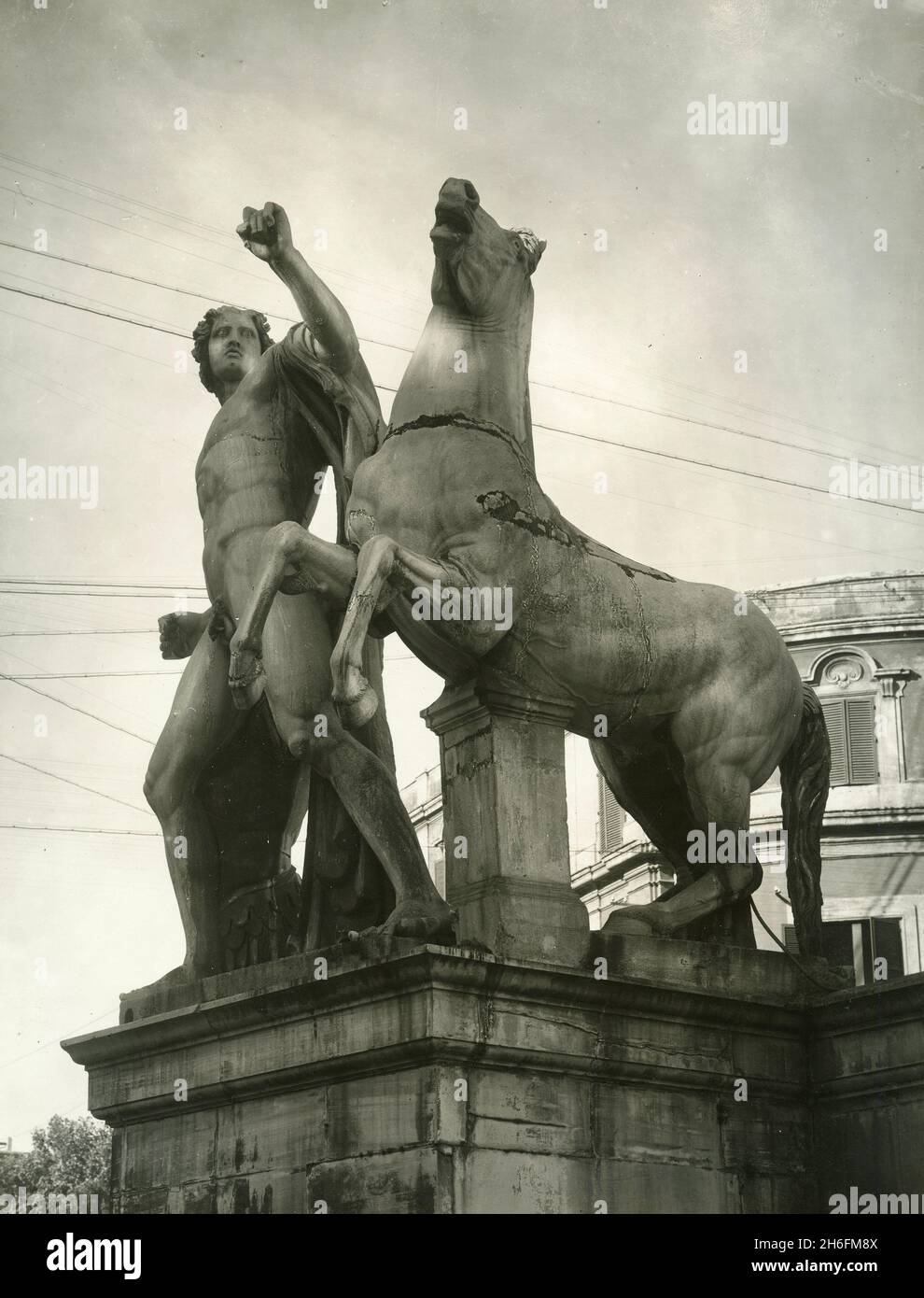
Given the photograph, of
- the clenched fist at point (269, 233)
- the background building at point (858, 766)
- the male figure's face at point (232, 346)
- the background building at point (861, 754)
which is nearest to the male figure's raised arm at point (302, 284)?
the clenched fist at point (269, 233)

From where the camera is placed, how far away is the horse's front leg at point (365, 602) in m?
7.97

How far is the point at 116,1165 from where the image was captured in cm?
921

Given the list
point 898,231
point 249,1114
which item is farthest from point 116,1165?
point 898,231

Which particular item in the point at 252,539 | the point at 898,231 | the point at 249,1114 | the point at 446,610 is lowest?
the point at 249,1114

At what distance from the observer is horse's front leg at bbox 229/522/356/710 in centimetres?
816

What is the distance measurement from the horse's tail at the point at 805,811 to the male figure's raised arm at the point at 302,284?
10.1 feet

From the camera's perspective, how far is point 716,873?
914 centimetres

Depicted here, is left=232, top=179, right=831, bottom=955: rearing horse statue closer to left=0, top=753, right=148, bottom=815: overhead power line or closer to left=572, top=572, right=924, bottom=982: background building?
left=0, top=753, right=148, bottom=815: overhead power line

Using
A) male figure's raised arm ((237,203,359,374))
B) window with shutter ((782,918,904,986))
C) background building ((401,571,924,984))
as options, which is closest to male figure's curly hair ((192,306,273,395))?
male figure's raised arm ((237,203,359,374))

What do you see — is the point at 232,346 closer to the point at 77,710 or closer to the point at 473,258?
the point at 473,258

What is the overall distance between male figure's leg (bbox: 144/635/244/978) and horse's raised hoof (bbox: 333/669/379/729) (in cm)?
151

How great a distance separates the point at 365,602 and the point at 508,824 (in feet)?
4.15
